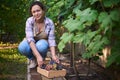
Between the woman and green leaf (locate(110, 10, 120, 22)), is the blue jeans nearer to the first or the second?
the woman

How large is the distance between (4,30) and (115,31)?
939cm

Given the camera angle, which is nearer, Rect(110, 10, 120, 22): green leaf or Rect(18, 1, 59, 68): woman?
Rect(110, 10, 120, 22): green leaf

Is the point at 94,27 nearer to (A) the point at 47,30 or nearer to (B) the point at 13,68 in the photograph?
(A) the point at 47,30

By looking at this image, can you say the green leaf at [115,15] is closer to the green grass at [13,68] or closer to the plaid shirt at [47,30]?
the plaid shirt at [47,30]

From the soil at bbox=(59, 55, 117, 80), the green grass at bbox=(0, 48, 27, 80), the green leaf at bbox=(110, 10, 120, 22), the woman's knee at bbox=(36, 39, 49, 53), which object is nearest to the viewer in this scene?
the green leaf at bbox=(110, 10, 120, 22)

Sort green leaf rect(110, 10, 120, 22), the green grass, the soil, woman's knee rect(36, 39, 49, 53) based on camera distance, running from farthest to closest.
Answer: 1. the green grass
2. the soil
3. woman's knee rect(36, 39, 49, 53)
4. green leaf rect(110, 10, 120, 22)

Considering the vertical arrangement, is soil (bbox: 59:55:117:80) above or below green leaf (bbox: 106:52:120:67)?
below

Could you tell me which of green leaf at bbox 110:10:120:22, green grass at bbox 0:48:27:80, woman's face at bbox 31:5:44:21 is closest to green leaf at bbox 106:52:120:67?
green leaf at bbox 110:10:120:22

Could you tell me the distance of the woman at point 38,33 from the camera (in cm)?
413

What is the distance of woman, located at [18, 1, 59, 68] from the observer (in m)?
4.13

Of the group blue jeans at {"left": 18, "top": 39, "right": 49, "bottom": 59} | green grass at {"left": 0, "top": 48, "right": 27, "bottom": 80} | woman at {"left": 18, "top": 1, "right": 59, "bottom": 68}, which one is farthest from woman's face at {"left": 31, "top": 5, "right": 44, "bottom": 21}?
green grass at {"left": 0, "top": 48, "right": 27, "bottom": 80}

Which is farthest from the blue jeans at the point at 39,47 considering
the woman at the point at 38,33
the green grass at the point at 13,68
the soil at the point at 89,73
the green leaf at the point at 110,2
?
the green grass at the point at 13,68

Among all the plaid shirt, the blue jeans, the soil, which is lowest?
the soil

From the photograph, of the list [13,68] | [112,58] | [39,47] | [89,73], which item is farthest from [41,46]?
[13,68]
